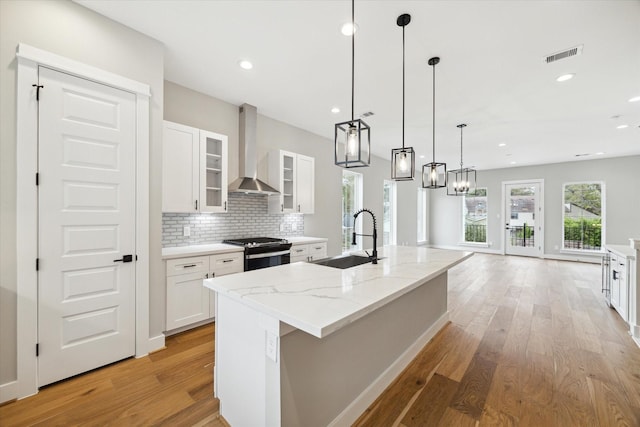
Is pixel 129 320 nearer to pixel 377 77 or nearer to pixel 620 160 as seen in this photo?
pixel 377 77

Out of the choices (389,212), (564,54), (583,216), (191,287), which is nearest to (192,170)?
(191,287)

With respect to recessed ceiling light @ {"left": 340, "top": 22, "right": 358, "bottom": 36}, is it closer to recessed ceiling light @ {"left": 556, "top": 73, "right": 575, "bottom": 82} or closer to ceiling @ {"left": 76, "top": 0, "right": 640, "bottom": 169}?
ceiling @ {"left": 76, "top": 0, "right": 640, "bottom": 169}

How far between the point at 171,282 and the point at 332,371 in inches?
79.1

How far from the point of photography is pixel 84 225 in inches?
83.9

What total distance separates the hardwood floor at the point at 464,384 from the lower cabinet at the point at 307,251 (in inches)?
59.3

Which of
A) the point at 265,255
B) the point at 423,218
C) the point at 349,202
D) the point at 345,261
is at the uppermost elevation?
the point at 349,202

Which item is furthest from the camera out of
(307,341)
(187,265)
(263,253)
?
(263,253)

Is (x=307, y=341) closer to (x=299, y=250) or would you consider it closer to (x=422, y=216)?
(x=299, y=250)

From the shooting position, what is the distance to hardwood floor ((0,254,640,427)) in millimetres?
1722

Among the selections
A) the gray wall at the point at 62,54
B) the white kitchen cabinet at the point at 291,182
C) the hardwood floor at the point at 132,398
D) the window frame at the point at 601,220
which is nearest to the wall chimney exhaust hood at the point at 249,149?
the white kitchen cabinet at the point at 291,182

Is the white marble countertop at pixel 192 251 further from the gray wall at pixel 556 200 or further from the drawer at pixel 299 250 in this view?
the gray wall at pixel 556 200

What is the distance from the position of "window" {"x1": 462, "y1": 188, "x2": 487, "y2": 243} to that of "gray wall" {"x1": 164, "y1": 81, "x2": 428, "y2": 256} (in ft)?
7.05

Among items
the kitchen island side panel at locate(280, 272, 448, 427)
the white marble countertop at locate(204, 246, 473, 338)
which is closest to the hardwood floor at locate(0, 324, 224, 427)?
the kitchen island side panel at locate(280, 272, 448, 427)

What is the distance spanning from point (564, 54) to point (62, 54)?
4489mm
